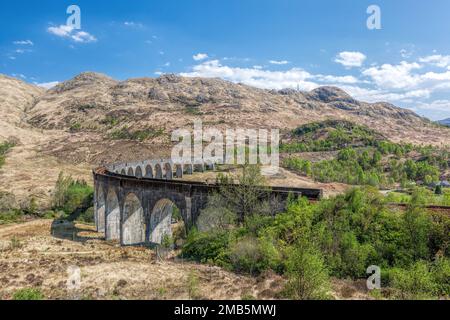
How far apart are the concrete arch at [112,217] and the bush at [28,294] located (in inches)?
1026

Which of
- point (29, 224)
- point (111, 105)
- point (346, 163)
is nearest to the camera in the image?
point (29, 224)

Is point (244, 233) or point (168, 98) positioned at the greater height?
point (168, 98)

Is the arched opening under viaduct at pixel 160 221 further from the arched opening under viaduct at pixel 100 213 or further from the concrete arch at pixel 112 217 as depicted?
the arched opening under viaduct at pixel 100 213

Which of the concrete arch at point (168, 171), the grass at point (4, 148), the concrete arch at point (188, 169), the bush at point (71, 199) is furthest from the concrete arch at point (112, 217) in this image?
the grass at point (4, 148)

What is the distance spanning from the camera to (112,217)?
42.7 meters

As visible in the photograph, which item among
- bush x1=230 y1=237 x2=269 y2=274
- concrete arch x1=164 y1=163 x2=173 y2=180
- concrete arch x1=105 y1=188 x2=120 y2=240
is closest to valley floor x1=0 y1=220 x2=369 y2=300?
bush x1=230 y1=237 x2=269 y2=274

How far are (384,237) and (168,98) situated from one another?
187 meters

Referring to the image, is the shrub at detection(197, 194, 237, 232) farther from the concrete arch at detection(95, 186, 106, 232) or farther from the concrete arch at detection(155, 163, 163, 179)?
the concrete arch at detection(155, 163, 163, 179)

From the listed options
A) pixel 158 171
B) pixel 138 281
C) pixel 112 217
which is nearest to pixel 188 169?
pixel 158 171

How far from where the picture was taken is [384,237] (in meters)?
20.0

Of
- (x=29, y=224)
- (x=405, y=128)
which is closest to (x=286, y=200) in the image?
(x=29, y=224)

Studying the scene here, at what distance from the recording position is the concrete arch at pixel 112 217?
1655 inches

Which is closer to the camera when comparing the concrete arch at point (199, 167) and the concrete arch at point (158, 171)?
the concrete arch at point (158, 171)
